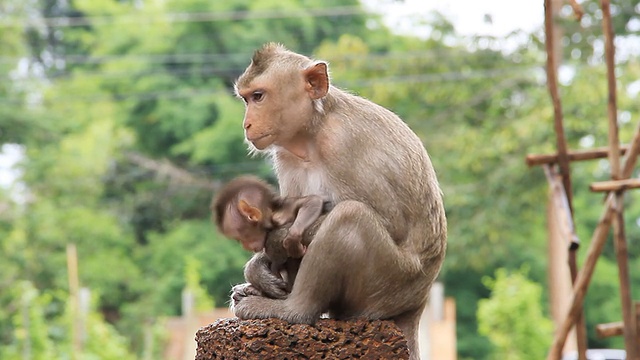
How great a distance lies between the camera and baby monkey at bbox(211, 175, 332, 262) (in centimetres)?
545

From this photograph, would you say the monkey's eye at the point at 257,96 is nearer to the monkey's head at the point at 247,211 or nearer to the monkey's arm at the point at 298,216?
the monkey's head at the point at 247,211

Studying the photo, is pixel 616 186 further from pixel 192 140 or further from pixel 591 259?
pixel 192 140

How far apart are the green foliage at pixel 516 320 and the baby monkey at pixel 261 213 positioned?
14967mm

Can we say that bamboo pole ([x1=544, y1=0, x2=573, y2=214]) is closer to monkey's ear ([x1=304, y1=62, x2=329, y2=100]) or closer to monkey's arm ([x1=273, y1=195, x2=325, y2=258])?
monkey's ear ([x1=304, y1=62, x2=329, y2=100])

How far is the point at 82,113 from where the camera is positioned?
124 feet

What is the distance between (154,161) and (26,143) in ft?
16.1

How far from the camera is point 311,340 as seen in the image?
5137 millimetres

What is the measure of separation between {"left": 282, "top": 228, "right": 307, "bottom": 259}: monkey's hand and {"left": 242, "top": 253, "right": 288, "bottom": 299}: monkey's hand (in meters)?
0.16

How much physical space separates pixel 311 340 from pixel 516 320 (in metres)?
15.7

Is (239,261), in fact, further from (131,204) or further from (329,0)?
(329,0)

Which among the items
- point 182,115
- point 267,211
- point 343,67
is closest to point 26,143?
point 182,115

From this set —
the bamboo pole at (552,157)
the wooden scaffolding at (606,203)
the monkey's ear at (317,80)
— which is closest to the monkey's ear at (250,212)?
the monkey's ear at (317,80)

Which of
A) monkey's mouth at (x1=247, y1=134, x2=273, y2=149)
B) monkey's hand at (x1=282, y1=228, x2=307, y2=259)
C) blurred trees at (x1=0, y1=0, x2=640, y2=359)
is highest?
blurred trees at (x1=0, y1=0, x2=640, y2=359)

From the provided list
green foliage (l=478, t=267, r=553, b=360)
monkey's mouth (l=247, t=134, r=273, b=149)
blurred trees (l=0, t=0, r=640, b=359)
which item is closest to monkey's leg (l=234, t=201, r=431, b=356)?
monkey's mouth (l=247, t=134, r=273, b=149)
